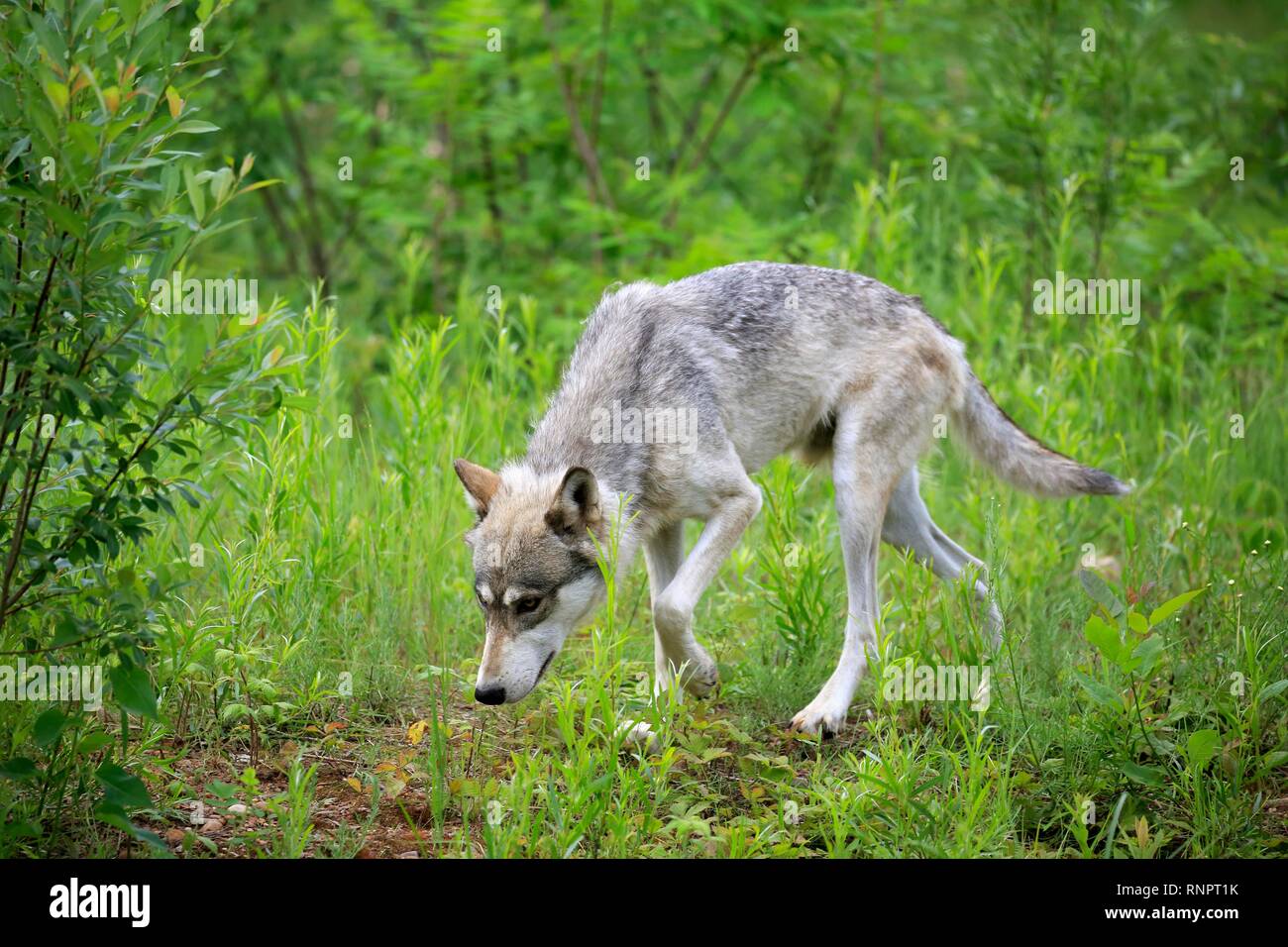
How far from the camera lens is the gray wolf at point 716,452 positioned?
5113 mm

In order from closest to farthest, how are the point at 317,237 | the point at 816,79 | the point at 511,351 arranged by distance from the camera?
1. the point at 511,351
2. the point at 816,79
3. the point at 317,237

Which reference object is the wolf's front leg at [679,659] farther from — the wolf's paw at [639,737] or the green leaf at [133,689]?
the green leaf at [133,689]

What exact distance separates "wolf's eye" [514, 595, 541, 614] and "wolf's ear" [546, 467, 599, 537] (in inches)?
12.7

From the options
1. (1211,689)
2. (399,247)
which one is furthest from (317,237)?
(1211,689)

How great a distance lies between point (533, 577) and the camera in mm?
5008

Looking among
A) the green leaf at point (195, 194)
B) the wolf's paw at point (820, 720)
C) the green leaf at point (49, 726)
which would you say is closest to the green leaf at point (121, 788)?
the green leaf at point (49, 726)

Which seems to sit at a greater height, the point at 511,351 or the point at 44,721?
the point at 511,351

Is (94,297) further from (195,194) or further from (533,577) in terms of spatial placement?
(533,577)

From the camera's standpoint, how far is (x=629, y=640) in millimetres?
6297

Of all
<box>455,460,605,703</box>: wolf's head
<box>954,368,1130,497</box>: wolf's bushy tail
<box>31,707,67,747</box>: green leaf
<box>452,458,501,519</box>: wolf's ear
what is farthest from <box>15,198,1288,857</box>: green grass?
<box>452,458,501,519</box>: wolf's ear

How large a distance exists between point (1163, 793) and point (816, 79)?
320 inches

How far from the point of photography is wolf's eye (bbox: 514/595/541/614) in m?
5.01

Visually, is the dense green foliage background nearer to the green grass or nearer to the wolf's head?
the green grass

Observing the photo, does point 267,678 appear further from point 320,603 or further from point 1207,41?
point 1207,41
